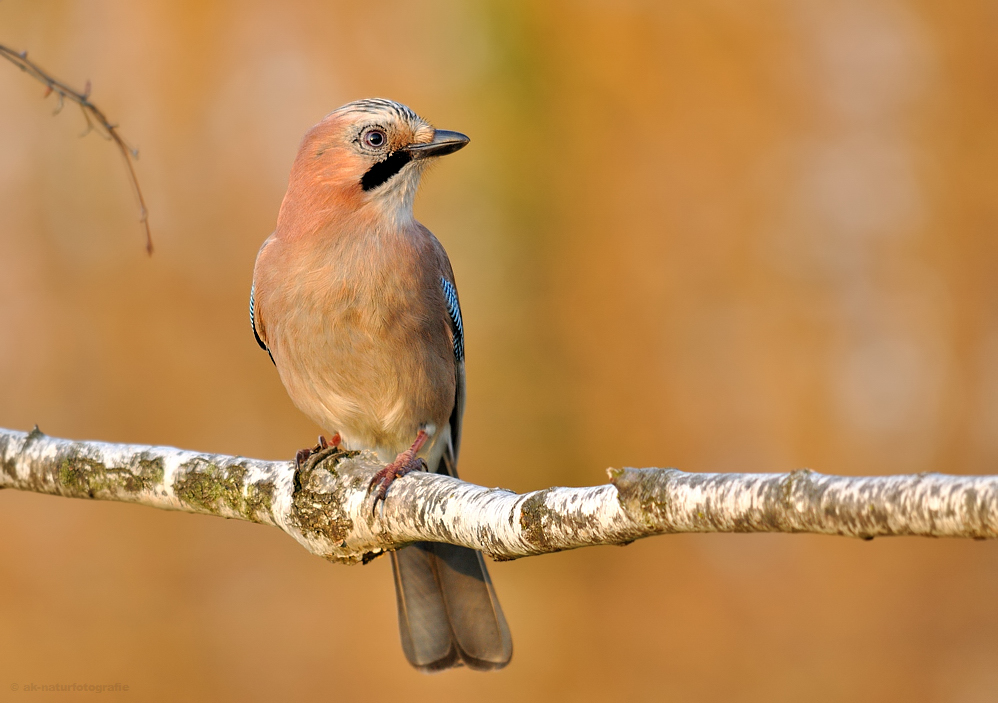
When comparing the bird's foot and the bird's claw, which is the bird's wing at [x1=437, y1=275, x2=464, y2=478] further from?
the bird's claw

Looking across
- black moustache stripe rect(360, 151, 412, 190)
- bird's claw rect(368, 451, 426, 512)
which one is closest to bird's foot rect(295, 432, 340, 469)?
bird's claw rect(368, 451, 426, 512)

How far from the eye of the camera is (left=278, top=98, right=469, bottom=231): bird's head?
401 centimetres

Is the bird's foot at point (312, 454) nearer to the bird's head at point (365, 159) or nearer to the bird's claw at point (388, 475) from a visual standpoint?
the bird's claw at point (388, 475)

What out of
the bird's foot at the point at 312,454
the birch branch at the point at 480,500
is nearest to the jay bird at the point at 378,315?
the bird's foot at the point at 312,454

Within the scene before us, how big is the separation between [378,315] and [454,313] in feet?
2.47

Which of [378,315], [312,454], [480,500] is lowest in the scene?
[480,500]

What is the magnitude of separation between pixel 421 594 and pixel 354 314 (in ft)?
4.49

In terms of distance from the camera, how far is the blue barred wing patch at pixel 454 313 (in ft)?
14.7

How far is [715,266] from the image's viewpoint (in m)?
9.61

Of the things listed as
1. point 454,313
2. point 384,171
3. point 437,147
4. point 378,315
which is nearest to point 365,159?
point 384,171

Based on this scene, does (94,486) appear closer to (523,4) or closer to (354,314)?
(354,314)

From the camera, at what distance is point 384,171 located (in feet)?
13.2

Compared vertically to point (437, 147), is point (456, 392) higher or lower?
lower

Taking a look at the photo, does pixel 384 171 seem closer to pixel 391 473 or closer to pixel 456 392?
pixel 456 392
